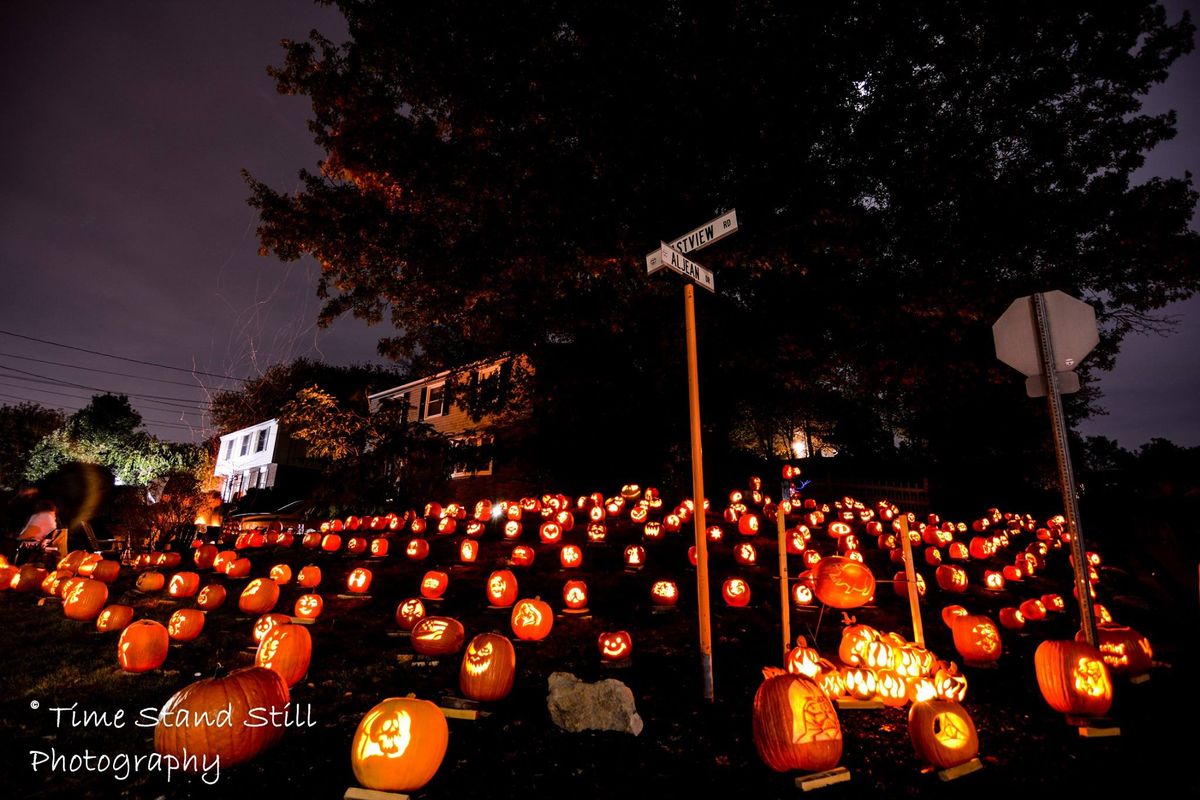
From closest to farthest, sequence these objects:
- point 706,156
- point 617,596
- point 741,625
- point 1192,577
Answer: point 1192,577 → point 741,625 → point 617,596 → point 706,156

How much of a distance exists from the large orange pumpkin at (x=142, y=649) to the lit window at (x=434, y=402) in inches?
960

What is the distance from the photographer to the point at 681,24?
1142cm

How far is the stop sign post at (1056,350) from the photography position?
4922 mm

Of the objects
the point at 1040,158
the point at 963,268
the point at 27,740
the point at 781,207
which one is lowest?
the point at 27,740

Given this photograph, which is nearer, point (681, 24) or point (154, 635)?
point (154, 635)

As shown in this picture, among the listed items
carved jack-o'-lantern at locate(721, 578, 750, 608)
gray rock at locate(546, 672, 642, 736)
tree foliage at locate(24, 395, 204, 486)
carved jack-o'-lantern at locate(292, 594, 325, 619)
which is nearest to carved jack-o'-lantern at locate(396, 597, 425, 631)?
carved jack-o'-lantern at locate(292, 594, 325, 619)

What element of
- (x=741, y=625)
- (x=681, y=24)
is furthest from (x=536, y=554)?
(x=681, y=24)

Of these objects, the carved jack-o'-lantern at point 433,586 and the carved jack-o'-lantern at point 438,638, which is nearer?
the carved jack-o'-lantern at point 438,638

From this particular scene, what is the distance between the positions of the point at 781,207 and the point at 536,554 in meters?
9.91

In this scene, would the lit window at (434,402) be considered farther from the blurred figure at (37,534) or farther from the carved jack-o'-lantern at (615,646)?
the carved jack-o'-lantern at (615,646)

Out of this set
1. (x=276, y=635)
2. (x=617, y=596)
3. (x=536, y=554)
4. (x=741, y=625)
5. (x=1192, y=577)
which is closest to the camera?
(x=276, y=635)

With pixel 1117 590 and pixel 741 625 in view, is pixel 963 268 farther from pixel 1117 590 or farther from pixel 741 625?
Result: pixel 741 625

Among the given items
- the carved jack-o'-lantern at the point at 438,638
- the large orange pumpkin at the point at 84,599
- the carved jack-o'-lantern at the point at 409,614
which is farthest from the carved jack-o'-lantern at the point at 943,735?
the large orange pumpkin at the point at 84,599

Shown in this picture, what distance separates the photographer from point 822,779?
11.7 feet
